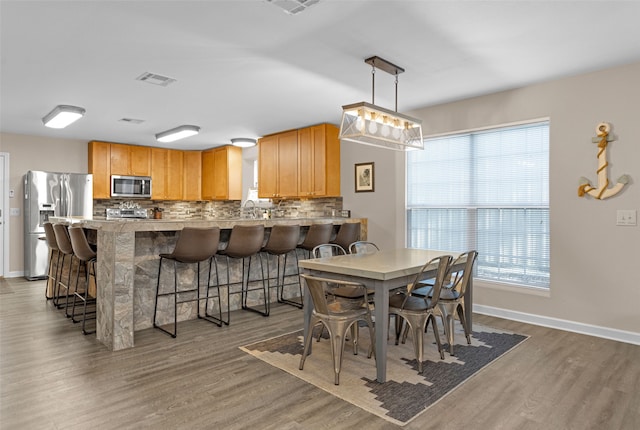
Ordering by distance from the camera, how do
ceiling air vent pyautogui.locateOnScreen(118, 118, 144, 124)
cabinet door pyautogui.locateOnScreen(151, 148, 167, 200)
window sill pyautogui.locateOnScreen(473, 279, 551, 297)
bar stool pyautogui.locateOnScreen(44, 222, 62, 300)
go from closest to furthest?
window sill pyautogui.locateOnScreen(473, 279, 551, 297)
bar stool pyautogui.locateOnScreen(44, 222, 62, 300)
ceiling air vent pyautogui.locateOnScreen(118, 118, 144, 124)
cabinet door pyautogui.locateOnScreen(151, 148, 167, 200)

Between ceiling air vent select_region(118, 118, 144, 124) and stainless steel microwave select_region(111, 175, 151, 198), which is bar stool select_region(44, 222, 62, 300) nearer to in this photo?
ceiling air vent select_region(118, 118, 144, 124)

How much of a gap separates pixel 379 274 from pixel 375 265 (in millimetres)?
294

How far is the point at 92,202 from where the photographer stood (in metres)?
6.90

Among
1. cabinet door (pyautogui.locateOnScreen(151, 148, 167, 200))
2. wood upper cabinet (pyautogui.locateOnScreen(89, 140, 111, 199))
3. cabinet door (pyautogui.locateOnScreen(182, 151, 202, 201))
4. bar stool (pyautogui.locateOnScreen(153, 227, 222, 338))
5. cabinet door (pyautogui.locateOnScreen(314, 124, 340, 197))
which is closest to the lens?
bar stool (pyautogui.locateOnScreen(153, 227, 222, 338))

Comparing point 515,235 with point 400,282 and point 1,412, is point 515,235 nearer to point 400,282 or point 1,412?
point 400,282

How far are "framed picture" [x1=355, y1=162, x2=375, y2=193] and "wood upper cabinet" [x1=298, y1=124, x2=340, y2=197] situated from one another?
1.20 ft

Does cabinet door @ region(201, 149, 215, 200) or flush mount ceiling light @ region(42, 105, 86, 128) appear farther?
cabinet door @ region(201, 149, 215, 200)

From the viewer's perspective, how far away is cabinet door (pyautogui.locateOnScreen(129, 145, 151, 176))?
23.9 feet

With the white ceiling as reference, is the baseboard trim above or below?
below

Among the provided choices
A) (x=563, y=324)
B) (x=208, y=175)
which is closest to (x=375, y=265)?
(x=563, y=324)

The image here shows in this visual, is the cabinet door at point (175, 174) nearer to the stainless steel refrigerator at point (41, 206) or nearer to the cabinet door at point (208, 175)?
the cabinet door at point (208, 175)

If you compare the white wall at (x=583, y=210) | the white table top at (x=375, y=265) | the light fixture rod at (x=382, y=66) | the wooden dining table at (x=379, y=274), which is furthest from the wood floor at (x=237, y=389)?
the light fixture rod at (x=382, y=66)

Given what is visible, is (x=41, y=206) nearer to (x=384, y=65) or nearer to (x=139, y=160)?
(x=139, y=160)

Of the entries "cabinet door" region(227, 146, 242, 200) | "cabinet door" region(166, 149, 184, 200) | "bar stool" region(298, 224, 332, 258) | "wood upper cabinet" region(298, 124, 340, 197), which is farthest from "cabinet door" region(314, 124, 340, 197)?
"cabinet door" region(166, 149, 184, 200)
